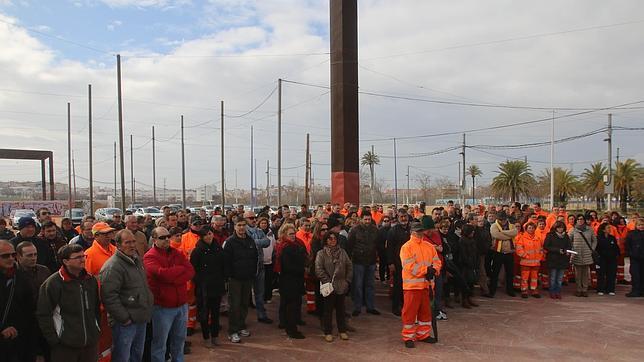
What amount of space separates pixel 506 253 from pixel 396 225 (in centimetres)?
296

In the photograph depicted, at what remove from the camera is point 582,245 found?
35.2ft

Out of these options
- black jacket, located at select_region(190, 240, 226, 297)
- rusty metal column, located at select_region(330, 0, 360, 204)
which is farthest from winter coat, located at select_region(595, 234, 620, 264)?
black jacket, located at select_region(190, 240, 226, 297)

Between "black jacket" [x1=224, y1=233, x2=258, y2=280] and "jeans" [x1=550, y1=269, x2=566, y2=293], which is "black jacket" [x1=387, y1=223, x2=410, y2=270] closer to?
"black jacket" [x1=224, y1=233, x2=258, y2=280]

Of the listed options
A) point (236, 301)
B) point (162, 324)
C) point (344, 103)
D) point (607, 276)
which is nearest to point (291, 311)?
point (236, 301)

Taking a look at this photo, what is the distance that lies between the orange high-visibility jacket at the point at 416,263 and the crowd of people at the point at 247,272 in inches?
0.6

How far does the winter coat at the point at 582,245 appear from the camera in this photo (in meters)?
10.6

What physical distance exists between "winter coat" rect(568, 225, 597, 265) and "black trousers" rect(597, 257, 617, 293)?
0.55 m

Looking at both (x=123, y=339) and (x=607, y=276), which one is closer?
(x=123, y=339)

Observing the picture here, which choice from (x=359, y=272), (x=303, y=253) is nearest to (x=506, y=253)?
(x=359, y=272)

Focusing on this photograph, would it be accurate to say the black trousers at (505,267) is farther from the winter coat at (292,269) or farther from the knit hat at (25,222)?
the knit hat at (25,222)

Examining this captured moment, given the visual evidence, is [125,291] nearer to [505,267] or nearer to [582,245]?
[505,267]

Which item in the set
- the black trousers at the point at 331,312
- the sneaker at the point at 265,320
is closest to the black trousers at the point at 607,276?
the black trousers at the point at 331,312

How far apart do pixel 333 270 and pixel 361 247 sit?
1.50 meters

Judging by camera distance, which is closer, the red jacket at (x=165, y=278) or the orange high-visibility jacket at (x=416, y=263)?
the red jacket at (x=165, y=278)
